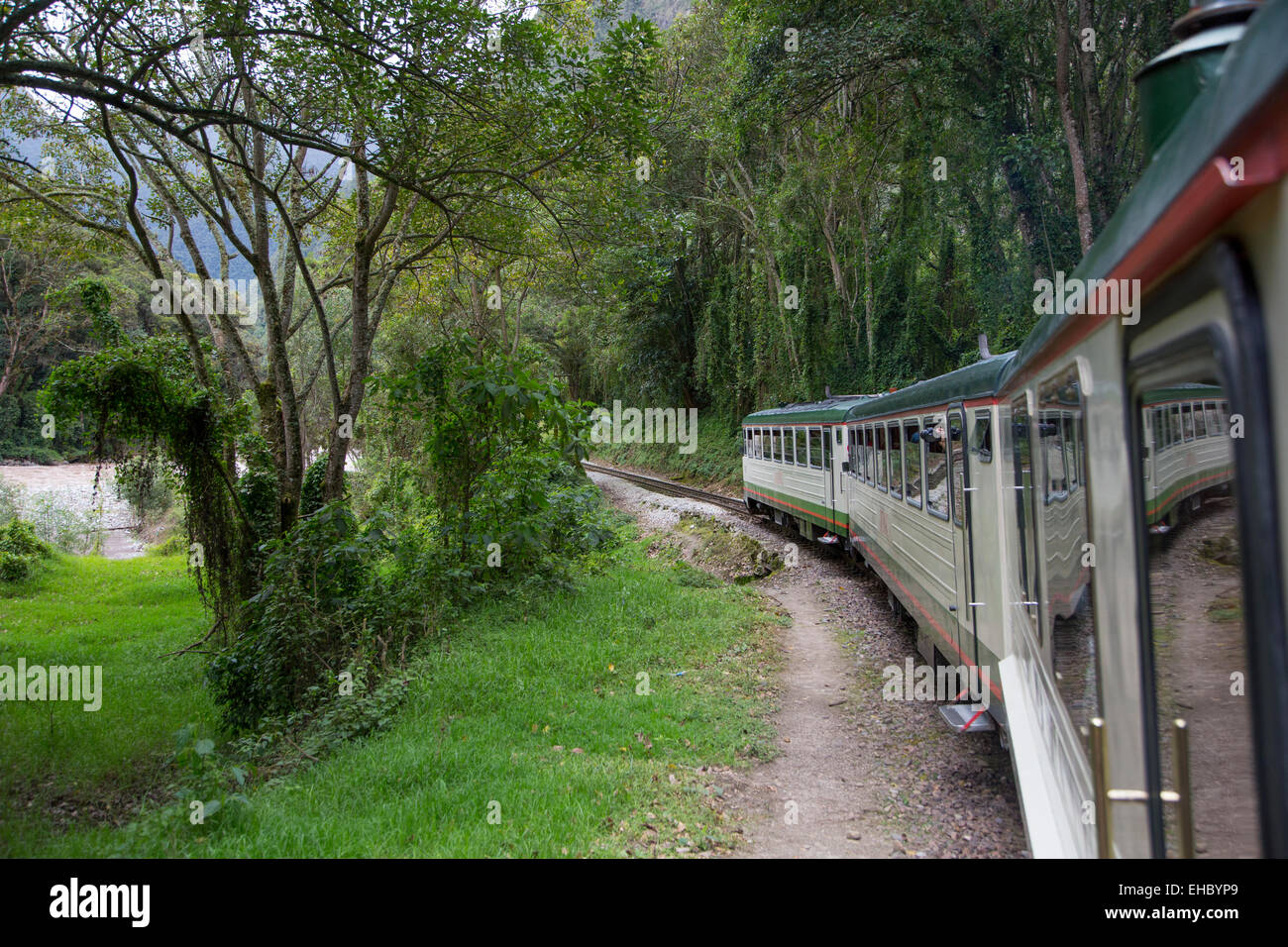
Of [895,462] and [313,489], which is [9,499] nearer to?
[313,489]

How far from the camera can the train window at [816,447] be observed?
13747mm

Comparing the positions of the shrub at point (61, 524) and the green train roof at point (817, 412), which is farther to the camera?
the shrub at point (61, 524)

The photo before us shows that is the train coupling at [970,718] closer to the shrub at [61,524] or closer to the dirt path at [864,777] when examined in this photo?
the dirt path at [864,777]

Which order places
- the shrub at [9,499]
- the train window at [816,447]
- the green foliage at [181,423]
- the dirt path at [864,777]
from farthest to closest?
the shrub at [9,499]
the train window at [816,447]
the green foliage at [181,423]
the dirt path at [864,777]

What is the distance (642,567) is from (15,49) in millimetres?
10534

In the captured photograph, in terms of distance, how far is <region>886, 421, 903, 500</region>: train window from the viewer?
8461 millimetres

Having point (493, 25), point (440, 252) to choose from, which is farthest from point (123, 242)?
point (493, 25)

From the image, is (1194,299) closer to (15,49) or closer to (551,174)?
(15,49)

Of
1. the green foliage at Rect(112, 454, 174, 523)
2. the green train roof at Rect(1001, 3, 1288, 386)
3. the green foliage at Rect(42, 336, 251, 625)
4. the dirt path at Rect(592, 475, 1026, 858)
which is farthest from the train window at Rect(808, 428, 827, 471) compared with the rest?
the green train roof at Rect(1001, 3, 1288, 386)

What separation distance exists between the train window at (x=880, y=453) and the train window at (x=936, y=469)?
81.9 inches

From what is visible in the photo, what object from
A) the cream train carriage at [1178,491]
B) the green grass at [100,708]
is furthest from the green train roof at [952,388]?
the green grass at [100,708]

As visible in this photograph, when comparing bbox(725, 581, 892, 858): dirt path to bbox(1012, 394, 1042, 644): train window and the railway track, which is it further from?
the railway track

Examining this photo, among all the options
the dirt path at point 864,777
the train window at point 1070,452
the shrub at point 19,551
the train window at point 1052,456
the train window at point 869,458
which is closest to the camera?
the train window at point 1070,452

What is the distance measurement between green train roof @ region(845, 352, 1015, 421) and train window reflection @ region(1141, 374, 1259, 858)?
3387 mm
